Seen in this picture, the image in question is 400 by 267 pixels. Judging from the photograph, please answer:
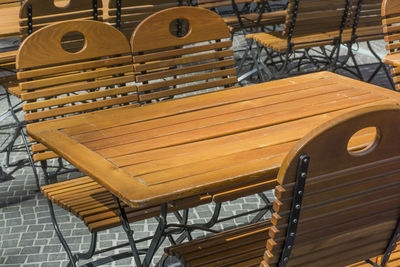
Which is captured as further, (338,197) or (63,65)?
(63,65)

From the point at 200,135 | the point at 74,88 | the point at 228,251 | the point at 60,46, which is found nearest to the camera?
the point at 228,251

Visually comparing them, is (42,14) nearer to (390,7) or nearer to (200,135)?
(390,7)

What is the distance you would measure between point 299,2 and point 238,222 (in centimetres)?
246

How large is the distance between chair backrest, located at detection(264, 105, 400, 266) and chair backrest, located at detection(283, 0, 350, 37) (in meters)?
3.87

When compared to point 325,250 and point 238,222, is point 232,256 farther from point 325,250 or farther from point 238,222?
point 238,222

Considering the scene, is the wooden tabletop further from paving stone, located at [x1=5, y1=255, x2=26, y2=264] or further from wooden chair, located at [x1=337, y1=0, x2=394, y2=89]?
wooden chair, located at [x1=337, y1=0, x2=394, y2=89]

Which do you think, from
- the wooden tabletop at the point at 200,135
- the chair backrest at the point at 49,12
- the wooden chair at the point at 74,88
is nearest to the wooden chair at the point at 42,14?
the chair backrest at the point at 49,12

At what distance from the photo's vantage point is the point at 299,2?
5613 millimetres

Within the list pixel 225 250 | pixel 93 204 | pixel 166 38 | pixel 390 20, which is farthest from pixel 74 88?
pixel 390 20

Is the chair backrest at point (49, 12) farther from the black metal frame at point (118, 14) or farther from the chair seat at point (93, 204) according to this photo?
the chair seat at point (93, 204)

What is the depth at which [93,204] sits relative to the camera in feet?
9.39

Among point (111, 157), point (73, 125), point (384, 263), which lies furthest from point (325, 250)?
point (73, 125)

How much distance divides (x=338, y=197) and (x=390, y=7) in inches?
105

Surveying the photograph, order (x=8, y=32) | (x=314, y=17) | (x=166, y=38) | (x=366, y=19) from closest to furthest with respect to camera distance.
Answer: (x=166, y=38)
(x=8, y=32)
(x=314, y=17)
(x=366, y=19)
